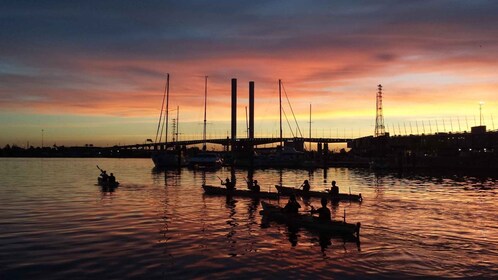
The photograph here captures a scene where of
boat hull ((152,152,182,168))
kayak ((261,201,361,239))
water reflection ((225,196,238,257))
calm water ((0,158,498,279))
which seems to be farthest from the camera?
boat hull ((152,152,182,168))

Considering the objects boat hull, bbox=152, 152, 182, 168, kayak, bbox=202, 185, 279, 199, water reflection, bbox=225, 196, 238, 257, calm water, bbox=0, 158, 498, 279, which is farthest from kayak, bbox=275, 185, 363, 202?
boat hull, bbox=152, 152, 182, 168

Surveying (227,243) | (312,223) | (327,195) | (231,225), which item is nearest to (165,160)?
(327,195)

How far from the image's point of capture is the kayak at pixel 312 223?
2567cm

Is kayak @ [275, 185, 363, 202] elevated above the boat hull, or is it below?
below

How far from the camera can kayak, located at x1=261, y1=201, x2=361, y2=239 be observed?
2567 centimetres

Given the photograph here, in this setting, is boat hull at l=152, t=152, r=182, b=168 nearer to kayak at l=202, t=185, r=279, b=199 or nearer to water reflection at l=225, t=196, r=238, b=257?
kayak at l=202, t=185, r=279, b=199

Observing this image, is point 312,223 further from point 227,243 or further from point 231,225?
point 227,243

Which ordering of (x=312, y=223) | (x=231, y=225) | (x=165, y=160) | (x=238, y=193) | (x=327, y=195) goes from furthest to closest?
(x=165, y=160)
(x=238, y=193)
(x=327, y=195)
(x=231, y=225)
(x=312, y=223)

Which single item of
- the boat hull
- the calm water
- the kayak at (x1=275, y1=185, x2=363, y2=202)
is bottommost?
the calm water

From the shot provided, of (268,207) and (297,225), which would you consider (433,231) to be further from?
(268,207)

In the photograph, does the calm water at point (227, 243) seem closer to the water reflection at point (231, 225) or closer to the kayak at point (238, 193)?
the water reflection at point (231, 225)

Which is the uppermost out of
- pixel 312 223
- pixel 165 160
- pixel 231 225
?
pixel 165 160

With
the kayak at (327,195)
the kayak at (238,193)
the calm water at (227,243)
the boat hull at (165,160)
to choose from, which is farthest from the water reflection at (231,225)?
the boat hull at (165,160)

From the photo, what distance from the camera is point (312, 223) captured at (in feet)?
90.2
